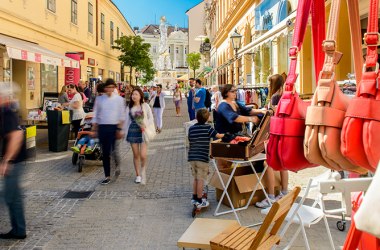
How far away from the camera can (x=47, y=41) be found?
19094 mm

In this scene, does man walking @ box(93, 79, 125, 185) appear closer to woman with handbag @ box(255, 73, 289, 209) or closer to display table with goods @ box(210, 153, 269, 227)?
display table with goods @ box(210, 153, 269, 227)

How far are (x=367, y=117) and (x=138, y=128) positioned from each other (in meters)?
6.49

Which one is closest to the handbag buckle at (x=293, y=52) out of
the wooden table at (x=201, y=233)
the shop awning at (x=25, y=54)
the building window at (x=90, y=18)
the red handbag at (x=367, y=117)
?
the red handbag at (x=367, y=117)

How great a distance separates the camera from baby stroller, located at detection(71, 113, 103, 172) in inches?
339

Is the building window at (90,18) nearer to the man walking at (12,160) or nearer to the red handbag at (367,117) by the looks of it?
the man walking at (12,160)

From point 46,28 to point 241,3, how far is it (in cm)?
1005

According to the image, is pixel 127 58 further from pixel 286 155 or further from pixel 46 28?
pixel 286 155

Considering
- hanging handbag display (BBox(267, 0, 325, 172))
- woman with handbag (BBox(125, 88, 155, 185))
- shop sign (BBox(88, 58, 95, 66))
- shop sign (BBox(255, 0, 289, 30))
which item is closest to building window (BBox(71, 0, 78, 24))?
shop sign (BBox(88, 58, 95, 66))

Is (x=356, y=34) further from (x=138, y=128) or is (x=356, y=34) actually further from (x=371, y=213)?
(x=138, y=128)

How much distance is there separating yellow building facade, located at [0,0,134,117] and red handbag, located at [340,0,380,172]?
7966 mm

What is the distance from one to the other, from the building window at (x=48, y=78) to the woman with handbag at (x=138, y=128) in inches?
496

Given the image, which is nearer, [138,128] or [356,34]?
[356,34]

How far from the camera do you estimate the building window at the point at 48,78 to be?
19.2 metres

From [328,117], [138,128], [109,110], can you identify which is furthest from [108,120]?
[328,117]
